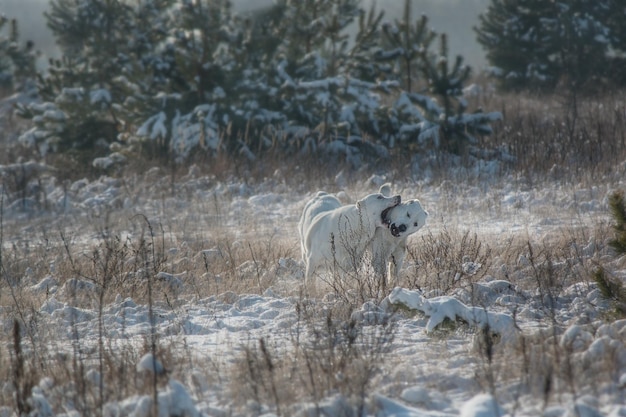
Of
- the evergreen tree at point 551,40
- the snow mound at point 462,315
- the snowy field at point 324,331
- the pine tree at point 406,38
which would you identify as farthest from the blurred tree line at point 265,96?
the snow mound at point 462,315

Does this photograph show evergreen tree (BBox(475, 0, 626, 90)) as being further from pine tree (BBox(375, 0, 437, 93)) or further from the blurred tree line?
the blurred tree line

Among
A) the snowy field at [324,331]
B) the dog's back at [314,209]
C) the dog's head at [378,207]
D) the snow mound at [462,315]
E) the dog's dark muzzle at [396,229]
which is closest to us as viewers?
the snowy field at [324,331]

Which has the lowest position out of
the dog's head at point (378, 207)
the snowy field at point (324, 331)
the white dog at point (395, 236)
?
the snowy field at point (324, 331)

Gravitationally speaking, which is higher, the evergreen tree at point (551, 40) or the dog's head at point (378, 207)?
the evergreen tree at point (551, 40)

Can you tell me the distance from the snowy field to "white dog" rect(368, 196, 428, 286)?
199 mm

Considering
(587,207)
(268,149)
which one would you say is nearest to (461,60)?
(268,149)

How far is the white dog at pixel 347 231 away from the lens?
7227mm

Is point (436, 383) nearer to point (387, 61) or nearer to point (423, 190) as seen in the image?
point (423, 190)

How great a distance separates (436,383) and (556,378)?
66 centimetres

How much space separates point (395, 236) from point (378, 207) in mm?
322

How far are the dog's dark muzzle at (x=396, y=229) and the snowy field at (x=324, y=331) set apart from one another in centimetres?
46

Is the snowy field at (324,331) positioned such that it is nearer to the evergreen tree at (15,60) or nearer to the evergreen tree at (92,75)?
the evergreen tree at (92,75)

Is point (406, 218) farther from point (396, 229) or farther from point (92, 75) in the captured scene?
point (92, 75)

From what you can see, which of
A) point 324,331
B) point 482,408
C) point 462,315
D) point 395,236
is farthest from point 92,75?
point 482,408
